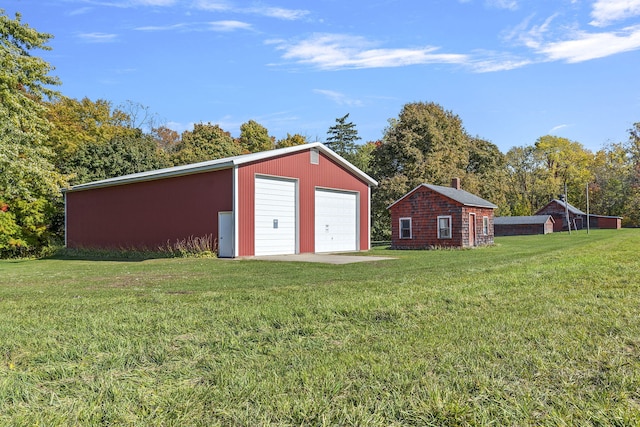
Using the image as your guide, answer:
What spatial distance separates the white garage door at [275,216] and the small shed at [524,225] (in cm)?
3832

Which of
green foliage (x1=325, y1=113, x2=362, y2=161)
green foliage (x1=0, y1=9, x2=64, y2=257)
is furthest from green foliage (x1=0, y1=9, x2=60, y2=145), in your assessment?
green foliage (x1=325, y1=113, x2=362, y2=161)

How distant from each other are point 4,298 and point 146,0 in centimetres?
772

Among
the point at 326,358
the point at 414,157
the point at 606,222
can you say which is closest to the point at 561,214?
the point at 606,222

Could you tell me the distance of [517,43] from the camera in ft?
42.3

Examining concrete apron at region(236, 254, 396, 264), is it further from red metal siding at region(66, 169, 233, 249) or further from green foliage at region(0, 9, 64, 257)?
green foliage at region(0, 9, 64, 257)

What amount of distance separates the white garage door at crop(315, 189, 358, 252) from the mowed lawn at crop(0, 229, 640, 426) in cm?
1359

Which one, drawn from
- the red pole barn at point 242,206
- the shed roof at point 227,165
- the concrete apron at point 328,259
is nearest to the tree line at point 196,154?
the shed roof at point 227,165

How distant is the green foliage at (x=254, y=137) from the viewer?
162ft

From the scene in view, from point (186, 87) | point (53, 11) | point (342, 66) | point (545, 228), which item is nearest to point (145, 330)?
point (342, 66)

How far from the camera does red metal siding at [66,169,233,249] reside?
17.4 meters

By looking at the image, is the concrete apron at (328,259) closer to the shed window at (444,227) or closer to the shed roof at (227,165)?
the shed roof at (227,165)

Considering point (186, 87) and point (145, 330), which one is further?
point (186, 87)

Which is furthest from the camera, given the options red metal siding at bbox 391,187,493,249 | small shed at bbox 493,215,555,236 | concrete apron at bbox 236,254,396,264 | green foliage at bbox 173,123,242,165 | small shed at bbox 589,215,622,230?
small shed at bbox 589,215,622,230

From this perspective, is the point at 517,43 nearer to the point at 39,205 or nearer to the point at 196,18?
the point at 196,18
